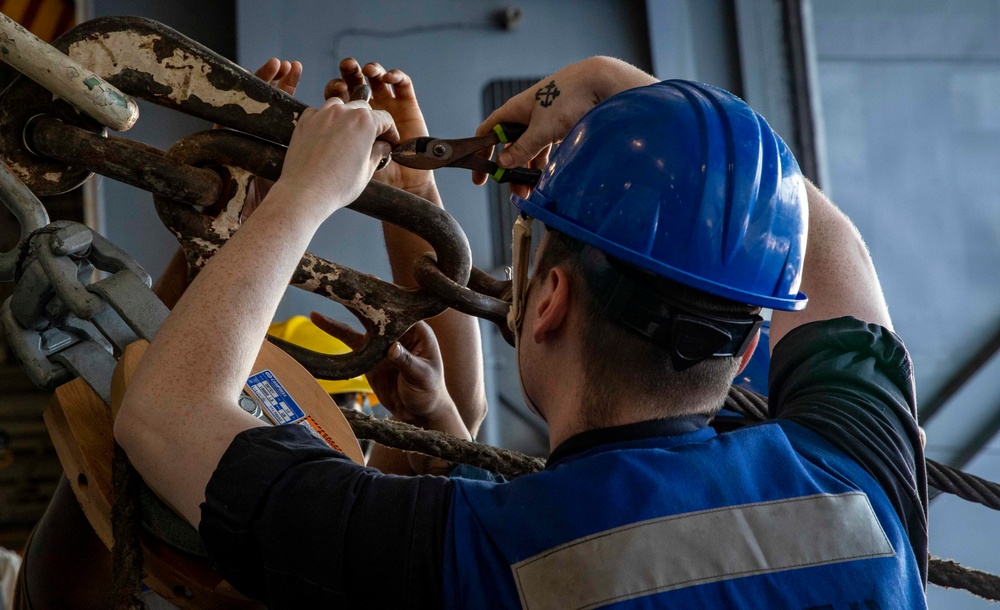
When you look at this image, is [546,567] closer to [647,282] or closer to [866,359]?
[647,282]

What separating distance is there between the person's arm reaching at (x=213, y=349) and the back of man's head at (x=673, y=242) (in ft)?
1.04

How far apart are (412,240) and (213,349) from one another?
102 cm

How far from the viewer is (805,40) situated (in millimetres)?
5719

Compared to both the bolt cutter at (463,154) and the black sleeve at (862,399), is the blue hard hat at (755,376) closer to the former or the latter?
the black sleeve at (862,399)

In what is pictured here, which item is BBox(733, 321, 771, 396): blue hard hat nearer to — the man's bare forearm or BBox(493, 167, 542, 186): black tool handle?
BBox(493, 167, 542, 186): black tool handle

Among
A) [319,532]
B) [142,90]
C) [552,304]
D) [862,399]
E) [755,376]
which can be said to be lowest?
[755,376]

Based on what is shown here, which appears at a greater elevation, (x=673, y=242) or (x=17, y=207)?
(x=17, y=207)

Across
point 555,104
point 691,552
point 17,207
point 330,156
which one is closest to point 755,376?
point 555,104

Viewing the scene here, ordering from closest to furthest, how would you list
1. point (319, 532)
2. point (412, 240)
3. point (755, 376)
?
point (319, 532)
point (755, 376)
point (412, 240)

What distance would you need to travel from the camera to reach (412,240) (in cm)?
204

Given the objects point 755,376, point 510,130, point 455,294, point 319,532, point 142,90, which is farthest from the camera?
point 755,376

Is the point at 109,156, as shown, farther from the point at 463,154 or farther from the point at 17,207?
the point at 463,154

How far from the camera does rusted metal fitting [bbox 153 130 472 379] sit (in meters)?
1.29

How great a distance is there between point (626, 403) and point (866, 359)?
1.30 ft
